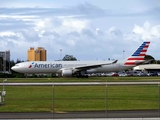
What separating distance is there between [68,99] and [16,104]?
3.57 meters

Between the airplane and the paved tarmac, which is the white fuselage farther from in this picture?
the paved tarmac

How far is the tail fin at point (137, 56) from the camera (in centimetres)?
6749

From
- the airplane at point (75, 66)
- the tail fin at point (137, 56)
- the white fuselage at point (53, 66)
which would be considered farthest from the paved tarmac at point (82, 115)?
the tail fin at point (137, 56)

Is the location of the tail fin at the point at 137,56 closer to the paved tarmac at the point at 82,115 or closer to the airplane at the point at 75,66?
the airplane at the point at 75,66

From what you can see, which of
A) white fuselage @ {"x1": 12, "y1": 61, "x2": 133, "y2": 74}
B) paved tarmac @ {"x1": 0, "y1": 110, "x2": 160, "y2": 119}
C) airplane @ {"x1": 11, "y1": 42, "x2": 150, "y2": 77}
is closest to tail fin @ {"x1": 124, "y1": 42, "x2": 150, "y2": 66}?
airplane @ {"x1": 11, "y1": 42, "x2": 150, "y2": 77}

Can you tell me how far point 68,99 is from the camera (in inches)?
933

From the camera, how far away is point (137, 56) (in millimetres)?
68250

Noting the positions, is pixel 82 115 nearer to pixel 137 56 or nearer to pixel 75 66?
pixel 75 66

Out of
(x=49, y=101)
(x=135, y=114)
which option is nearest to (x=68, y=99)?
(x=49, y=101)

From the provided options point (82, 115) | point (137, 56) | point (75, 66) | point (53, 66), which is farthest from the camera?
point (137, 56)

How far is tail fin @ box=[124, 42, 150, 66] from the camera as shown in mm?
67494

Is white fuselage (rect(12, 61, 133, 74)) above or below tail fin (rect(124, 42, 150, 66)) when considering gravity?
below

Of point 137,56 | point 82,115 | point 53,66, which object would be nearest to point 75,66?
point 53,66

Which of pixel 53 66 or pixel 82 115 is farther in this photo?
pixel 53 66
